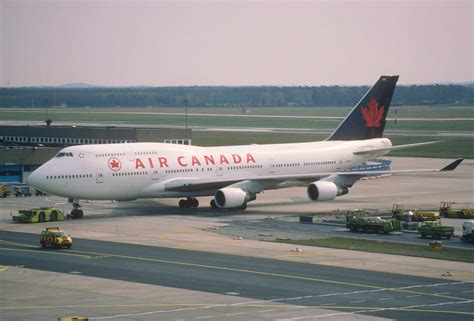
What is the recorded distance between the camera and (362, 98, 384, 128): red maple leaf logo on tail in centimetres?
9569

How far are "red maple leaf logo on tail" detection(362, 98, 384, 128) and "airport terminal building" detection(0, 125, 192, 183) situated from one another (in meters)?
21.5

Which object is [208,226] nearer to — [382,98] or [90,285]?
[90,285]

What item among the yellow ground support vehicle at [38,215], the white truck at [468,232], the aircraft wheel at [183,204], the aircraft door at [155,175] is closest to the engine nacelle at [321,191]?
the aircraft wheel at [183,204]

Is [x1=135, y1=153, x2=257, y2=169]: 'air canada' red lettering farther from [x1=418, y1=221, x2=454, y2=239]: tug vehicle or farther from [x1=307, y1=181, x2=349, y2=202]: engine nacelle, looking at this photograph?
[x1=418, y1=221, x2=454, y2=239]: tug vehicle

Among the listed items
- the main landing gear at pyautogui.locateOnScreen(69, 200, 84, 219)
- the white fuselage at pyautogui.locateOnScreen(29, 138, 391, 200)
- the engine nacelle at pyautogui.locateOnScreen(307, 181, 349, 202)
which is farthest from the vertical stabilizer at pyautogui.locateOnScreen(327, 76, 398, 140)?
the main landing gear at pyautogui.locateOnScreen(69, 200, 84, 219)

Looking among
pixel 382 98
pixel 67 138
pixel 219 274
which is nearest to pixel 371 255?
pixel 219 274

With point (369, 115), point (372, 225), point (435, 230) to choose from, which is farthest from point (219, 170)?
point (435, 230)

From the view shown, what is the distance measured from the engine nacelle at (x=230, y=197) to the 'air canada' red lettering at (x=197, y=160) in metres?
3.38

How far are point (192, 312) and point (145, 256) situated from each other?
16889 millimetres

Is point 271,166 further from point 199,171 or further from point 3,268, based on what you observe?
point 3,268

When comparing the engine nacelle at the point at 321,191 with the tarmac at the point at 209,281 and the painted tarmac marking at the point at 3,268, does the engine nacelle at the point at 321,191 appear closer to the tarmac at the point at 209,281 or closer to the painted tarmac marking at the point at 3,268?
the tarmac at the point at 209,281

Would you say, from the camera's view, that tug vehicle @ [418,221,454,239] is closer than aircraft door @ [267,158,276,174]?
Yes

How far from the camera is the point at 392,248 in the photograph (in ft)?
204

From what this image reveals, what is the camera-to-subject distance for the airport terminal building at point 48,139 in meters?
99.6
